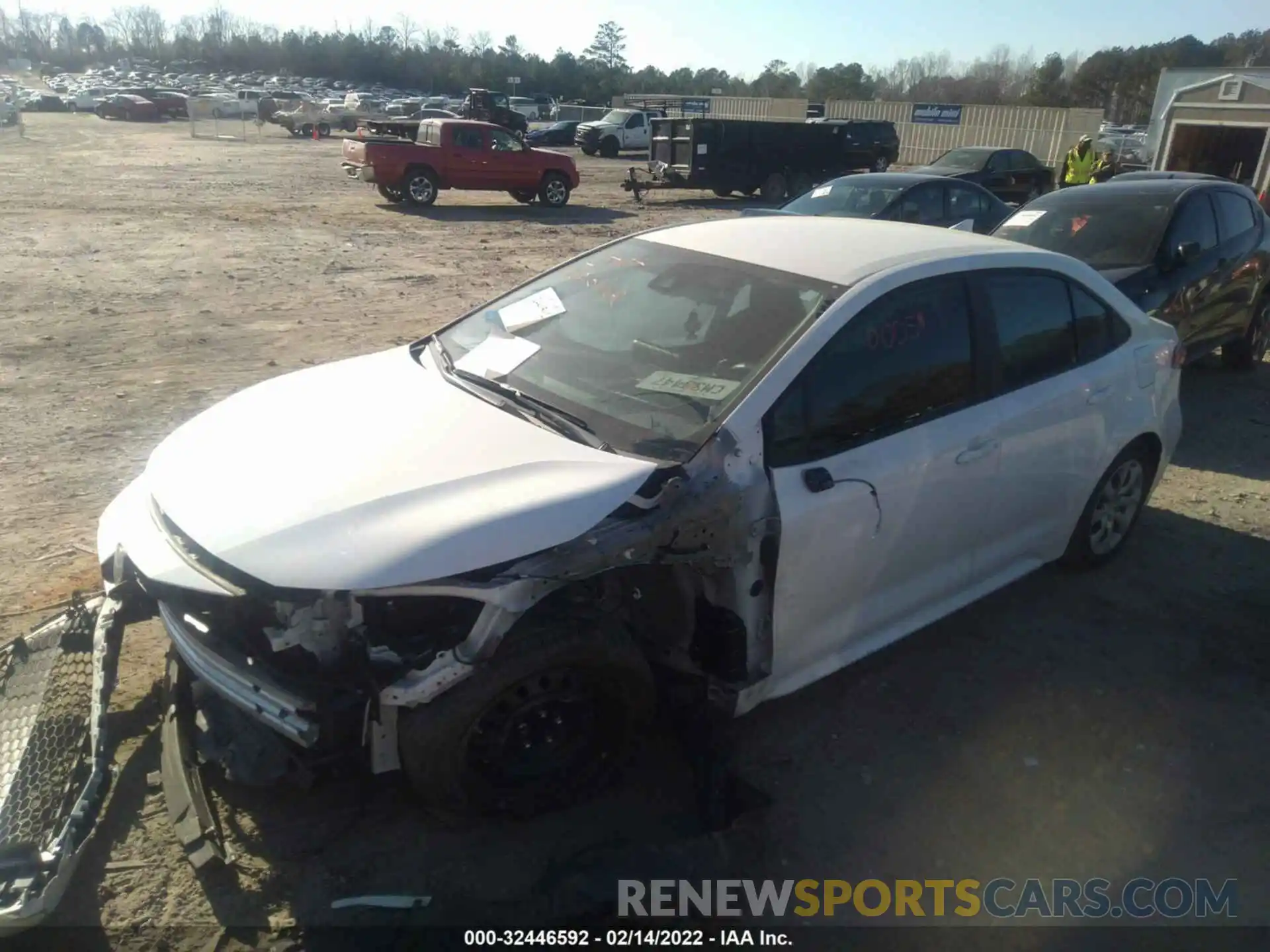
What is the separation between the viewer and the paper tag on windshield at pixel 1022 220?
7918 millimetres

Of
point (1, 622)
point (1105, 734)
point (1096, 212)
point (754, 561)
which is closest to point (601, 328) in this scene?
point (754, 561)

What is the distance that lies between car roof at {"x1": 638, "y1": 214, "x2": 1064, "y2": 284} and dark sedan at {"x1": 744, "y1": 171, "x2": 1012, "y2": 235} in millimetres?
7092

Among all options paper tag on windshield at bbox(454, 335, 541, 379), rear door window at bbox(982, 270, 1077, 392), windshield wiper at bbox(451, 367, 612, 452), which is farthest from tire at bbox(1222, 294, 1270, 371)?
windshield wiper at bbox(451, 367, 612, 452)

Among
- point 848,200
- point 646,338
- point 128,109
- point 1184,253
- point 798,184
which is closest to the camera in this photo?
point 646,338

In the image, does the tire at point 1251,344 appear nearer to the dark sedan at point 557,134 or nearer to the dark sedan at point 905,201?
the dark sedan at point 905,201

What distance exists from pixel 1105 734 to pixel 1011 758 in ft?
1.45

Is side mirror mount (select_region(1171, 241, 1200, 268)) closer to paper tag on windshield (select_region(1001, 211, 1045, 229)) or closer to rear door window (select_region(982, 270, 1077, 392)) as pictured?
paper tag on windshield (select_region(1001, 211, 1045, 229))

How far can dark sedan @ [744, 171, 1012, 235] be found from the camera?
36.3 ft

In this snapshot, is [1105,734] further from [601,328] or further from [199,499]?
[199,499]

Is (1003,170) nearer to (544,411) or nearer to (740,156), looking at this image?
(740,156)

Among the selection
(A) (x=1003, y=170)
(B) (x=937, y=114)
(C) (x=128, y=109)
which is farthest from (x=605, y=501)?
(C) (x=128, y=109)

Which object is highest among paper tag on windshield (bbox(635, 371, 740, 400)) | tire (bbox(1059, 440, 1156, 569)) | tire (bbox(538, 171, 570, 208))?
paper tag on windshield (bbox(635, 371, 740, 400))

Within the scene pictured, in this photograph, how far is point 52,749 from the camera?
287 centimetres

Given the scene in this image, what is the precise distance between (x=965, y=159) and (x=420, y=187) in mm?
10945
